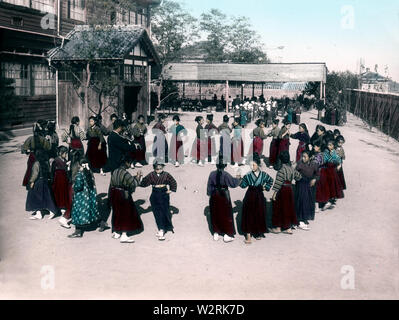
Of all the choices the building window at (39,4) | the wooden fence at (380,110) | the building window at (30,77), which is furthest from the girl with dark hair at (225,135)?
the wooden fence at (380,110)

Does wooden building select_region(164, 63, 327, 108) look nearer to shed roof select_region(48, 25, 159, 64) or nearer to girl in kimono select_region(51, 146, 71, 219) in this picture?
shed roof select_region(48, 25, 159, 64)

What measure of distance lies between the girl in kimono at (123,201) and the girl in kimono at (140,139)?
560cm

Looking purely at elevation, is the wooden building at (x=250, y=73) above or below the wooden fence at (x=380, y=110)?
above

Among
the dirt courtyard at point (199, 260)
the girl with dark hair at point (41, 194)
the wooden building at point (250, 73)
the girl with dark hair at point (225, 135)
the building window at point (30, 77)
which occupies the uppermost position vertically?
the wooden building at point (250, 73)

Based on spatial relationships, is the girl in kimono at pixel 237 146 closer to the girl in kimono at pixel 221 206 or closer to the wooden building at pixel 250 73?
the girl in kimono at pixel 221 206

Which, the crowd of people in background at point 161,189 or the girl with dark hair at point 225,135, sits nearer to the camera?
the crowd of people in background at point 161,189

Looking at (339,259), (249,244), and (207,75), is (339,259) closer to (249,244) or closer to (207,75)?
(249,244)

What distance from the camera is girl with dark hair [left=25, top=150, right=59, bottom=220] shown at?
30.4 feet

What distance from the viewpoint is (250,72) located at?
3409 centimetres

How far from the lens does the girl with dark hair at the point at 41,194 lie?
9266mm

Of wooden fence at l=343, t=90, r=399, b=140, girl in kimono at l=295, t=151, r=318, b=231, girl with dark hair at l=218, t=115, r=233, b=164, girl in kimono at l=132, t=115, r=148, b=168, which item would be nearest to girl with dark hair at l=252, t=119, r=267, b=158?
girl with dark hair at l=218, t=115, r=233, b=164

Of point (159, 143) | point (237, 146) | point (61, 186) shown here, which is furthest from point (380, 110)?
point (61, 186)

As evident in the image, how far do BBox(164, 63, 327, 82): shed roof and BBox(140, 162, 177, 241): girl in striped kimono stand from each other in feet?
84.5

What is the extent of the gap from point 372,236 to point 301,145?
497cm
